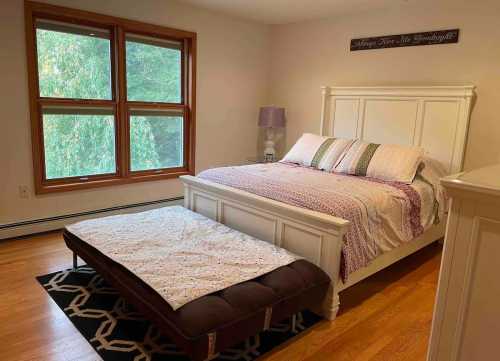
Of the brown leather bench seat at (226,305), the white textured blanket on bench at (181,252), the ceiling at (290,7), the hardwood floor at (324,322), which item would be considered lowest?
the hardwood floor at (324,322)

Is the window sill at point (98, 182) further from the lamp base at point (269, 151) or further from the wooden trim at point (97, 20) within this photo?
the wooden trim at point (97, 20)

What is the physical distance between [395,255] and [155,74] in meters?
2.99

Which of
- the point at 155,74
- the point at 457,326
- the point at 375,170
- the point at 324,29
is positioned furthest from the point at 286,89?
the point at 457,326

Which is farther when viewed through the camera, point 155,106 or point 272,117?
point 272,117

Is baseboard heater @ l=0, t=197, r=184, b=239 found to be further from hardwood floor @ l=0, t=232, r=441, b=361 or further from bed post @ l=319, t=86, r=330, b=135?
bed post @ l=319, t=86, r=330, b=135

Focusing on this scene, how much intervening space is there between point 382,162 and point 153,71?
2.53 meters

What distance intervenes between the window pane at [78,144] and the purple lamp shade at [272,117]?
1.80m

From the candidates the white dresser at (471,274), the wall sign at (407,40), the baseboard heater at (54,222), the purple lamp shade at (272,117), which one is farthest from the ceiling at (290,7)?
the white dresser at (471,274)

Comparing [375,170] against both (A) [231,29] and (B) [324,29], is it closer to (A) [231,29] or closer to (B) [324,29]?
(B) [324,29]

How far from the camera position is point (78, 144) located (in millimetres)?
3686

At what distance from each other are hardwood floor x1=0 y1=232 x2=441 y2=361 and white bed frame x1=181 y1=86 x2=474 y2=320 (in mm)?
170

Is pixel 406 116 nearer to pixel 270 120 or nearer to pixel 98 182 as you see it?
pixel 270 120

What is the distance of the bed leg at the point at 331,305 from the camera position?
2295 mm

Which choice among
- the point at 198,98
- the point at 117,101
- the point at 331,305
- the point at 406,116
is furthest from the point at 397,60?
the point at 117,101
